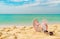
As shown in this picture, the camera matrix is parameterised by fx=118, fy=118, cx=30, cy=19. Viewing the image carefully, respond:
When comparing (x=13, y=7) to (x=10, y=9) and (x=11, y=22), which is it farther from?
(x=11, y=22)

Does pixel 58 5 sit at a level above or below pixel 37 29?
above

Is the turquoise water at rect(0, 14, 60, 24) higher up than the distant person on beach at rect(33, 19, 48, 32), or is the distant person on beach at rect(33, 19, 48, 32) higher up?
the turquoise water at rect(0, 14, 60, 24)

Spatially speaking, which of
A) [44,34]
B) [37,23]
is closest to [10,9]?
[37,23]

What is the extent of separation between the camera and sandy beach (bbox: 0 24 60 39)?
117cm

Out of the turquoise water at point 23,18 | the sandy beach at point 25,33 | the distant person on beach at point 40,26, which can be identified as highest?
the turquoise water at point 23,18

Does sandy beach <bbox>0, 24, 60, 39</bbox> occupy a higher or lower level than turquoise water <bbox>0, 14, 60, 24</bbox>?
lower

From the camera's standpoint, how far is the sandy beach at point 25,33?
1169 mm

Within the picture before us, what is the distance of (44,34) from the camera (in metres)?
1.19

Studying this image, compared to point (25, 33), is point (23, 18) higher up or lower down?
higher up

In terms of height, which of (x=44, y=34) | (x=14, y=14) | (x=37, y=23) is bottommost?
(x=44, y=34)

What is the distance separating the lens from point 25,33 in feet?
3.89

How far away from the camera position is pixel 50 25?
3.95 feet

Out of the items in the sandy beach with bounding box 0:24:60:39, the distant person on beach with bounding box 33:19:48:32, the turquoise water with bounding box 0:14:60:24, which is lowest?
the sandy beach with bounding box 0:24:60:39

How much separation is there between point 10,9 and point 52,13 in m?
0.44
